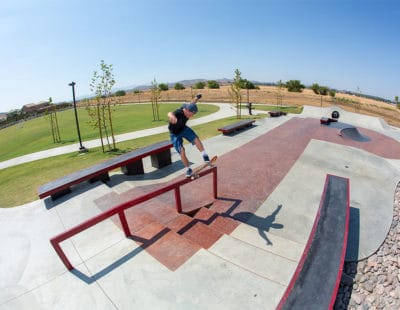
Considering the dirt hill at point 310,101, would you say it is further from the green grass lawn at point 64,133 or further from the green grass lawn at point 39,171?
the green grass lawn at point 39,171

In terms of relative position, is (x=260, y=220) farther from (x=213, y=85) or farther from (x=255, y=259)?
(x=213, y=85)

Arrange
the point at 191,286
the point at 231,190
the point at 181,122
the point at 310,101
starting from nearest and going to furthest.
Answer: the point at 191,286 → the point at 181,122 → the point at 231,190 → the point at 310,101

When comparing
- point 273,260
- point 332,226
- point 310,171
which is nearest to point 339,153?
point 310,171

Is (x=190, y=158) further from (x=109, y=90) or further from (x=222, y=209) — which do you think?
(x=109, y=90)

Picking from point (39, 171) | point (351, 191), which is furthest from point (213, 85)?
point (351, 191)

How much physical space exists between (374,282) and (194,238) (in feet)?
11.1

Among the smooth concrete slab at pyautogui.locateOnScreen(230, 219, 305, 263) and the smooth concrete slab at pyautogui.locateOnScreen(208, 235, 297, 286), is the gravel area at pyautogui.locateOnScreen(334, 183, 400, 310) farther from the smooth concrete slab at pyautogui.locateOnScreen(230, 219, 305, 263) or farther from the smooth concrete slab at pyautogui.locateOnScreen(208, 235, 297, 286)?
the smooth concrete slab at pyautogui.locateOnScreen(208, 235, 297, 286)

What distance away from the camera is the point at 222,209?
579cm

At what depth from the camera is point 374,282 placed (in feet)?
12.6

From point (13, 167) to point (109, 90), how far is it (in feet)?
22.4

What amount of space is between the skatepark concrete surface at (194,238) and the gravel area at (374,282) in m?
0.20

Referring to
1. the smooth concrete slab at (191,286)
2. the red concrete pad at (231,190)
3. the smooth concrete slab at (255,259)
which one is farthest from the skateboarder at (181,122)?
the smooth concrete slab at (191,286)

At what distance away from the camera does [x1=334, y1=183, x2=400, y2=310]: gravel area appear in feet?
11.4

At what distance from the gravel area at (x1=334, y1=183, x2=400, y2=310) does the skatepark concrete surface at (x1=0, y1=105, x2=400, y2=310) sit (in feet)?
0.65
